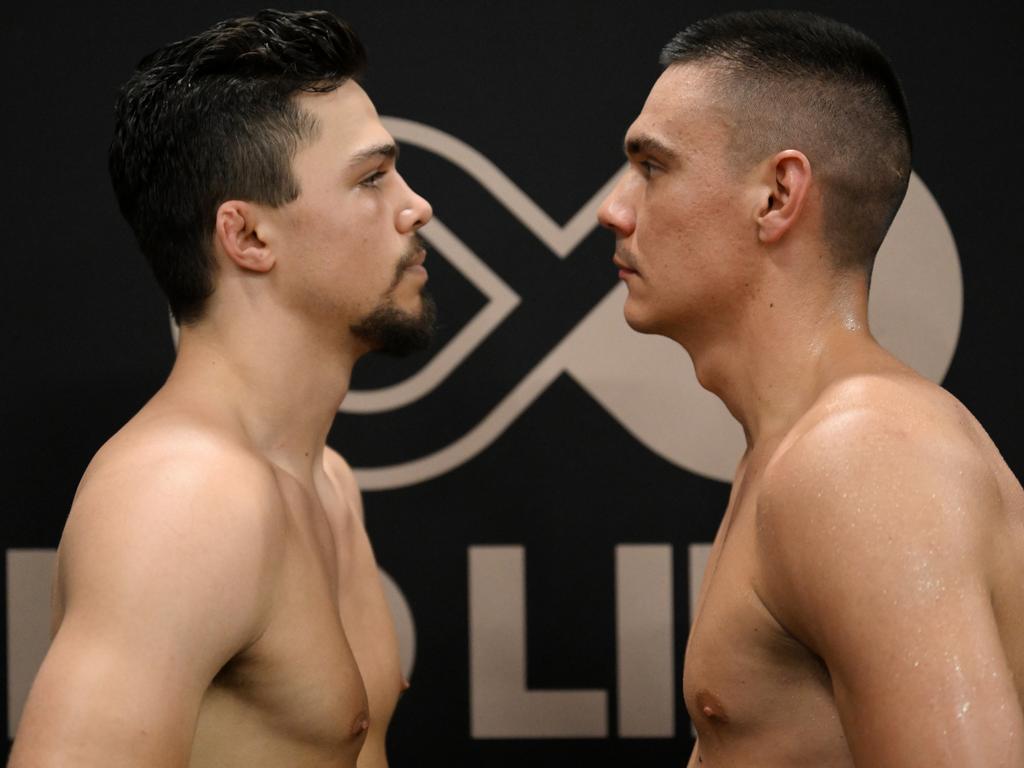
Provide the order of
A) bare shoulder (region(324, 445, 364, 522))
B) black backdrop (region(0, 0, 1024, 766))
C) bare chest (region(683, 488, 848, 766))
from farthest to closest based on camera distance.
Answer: black backdrop (region(0, 0, 1024, 766))
bare shoulder (region(324, 445, 364, 522))
bare chest (region(683, 488, 848, 766))

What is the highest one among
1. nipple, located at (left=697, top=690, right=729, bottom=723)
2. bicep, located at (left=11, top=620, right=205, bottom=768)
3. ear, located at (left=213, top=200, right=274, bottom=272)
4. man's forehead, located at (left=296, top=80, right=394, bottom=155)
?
man's forehead, located at (left=296, top=80, right=394, bottom=155)

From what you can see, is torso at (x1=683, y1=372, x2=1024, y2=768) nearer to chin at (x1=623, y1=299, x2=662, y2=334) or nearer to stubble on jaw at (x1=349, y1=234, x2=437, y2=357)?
chin at (x1=623, y1=299, x2=662, y2=334)

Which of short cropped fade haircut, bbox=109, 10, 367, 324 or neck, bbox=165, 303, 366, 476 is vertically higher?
short cropped fade haircut, bbox=109, 10, 367, 324

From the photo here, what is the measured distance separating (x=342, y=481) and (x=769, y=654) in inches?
29.8

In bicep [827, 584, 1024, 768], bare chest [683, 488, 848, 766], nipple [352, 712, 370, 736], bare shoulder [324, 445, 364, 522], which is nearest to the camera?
bicep [827, 584, 1024, 768]

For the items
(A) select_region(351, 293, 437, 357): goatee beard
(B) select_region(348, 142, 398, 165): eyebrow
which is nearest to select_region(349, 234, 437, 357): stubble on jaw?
(A) select_region(351, 293, 437, 357): goatee beard

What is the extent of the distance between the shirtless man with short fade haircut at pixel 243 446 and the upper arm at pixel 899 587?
571mm

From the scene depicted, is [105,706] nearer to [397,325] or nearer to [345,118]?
[397,325]

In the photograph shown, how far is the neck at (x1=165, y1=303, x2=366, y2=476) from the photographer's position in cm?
158

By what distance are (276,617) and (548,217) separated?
0.98 m

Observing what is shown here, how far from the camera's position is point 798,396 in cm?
149

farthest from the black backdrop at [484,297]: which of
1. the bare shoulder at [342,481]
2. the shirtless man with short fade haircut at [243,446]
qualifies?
the shirtless man with short fade haircut at [243,446]

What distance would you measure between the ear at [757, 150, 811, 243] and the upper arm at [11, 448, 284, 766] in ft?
2.14

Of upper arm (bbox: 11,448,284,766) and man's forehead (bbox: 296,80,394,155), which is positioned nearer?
upper arm (bbox: 11,448,284,766)
